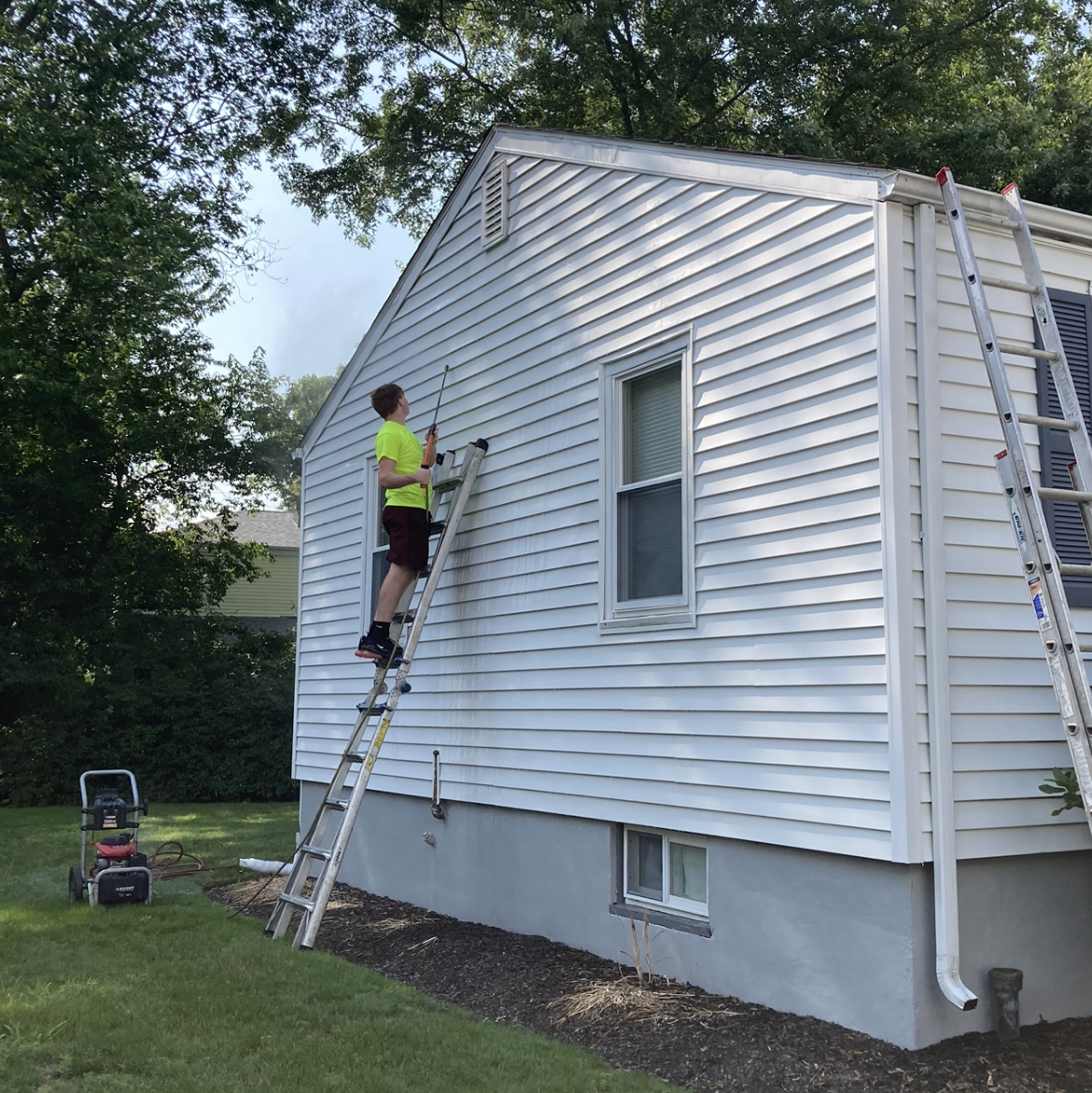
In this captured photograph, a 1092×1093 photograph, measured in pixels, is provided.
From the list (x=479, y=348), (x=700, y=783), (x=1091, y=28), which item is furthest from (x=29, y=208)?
(x=1091, y=28)

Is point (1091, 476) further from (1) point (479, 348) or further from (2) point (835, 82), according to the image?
(2) point (835, 82)

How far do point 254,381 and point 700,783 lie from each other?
1935 centimetres

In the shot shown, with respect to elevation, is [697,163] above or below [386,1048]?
above

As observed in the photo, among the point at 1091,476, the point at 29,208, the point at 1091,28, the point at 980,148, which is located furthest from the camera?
the point at 1091,28

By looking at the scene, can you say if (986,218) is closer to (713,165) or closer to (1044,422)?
(1044,422)

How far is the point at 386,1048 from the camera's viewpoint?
16.0 ft

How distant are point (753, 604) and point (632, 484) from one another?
1.31 meters

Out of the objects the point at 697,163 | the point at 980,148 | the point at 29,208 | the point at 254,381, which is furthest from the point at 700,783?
the point at 254,381

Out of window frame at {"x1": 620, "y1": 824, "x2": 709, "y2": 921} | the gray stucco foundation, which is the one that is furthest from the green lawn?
window frame at {"x1": 620, "y1": 824, "x2": 709, "y2": 921}

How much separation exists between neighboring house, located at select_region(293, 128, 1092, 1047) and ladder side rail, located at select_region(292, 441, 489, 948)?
0.61ft

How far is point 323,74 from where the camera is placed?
22359mm

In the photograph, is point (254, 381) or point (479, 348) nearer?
point (479, 348)

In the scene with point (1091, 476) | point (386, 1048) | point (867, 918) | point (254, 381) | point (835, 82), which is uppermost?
point (835, 82)

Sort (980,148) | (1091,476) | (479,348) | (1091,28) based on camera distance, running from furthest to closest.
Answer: (1091,28), (980,148), (479,348), (1091,476)
